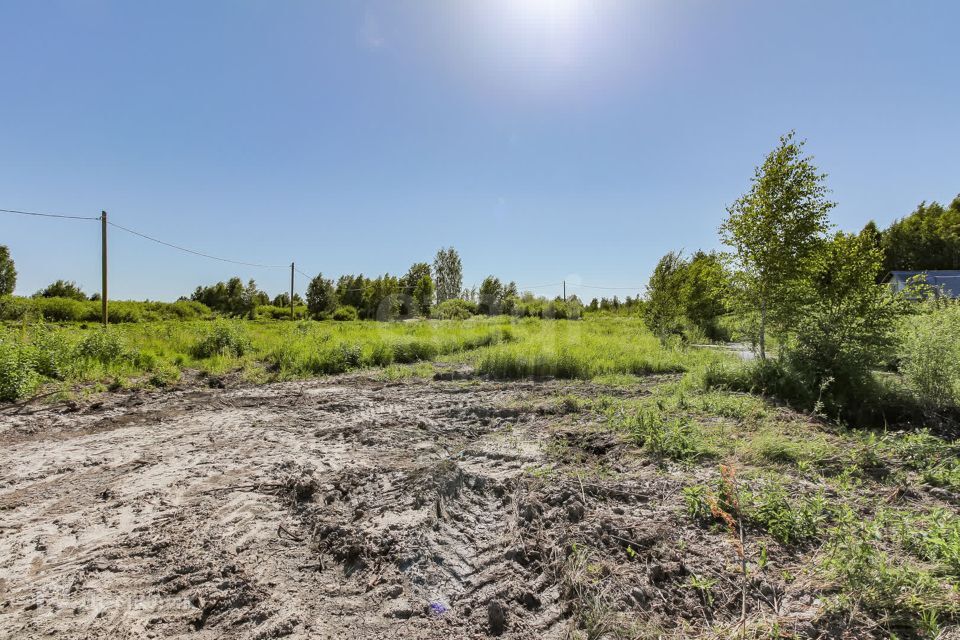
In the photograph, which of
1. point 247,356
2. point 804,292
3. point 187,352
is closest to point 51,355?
point 187,352

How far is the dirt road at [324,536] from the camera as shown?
2.13 meters

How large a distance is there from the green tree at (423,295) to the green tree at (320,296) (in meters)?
7.33

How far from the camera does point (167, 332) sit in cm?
1300

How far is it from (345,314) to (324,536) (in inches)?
1214

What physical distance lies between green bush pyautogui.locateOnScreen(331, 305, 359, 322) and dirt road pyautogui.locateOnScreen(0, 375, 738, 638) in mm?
26228

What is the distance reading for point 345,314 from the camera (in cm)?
3188

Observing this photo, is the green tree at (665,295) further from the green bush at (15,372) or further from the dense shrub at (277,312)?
the dense shrub at (277,312)

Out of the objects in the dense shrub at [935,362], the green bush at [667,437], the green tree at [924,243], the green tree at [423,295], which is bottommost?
the green bush at [667,437]

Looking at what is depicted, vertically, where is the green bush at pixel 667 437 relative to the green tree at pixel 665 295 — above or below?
below

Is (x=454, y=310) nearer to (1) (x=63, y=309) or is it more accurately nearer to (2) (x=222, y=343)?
(2) (x=222, y=343)

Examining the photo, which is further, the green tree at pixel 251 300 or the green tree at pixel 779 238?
the green tree at pixel 251 300

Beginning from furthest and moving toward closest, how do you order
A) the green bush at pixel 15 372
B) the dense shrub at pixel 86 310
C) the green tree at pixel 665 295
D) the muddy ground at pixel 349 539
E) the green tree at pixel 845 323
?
the dense shrub at pixel 86 310
the green tree at pixel 665 295
the green tree at pixel 845 323
the green bush at pixel 15 372
the muddy ground at pixel 349 539

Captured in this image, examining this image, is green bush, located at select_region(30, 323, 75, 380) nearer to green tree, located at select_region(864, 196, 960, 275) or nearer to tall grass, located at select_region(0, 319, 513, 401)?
tall grass, located at select_region(0, 319, 513, 401)

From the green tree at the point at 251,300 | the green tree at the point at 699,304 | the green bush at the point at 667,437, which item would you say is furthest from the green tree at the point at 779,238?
the green tree at the point at 251,300
